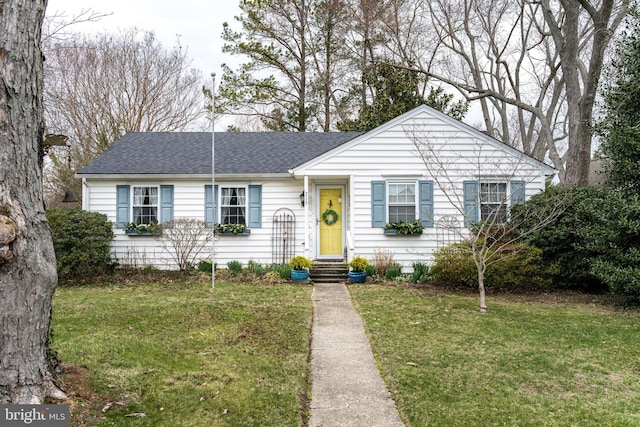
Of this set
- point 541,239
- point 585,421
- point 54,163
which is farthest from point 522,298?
point 54,163

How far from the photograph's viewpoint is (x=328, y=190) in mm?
11922

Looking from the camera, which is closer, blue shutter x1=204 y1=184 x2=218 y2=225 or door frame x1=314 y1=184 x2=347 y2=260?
blue shutter x1=204 y1=184 x2=218 y2=225

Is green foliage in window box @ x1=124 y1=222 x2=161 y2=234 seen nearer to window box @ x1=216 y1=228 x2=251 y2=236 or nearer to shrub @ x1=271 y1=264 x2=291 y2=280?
window box @ x1=216 y1=228 x2=251 y2=236

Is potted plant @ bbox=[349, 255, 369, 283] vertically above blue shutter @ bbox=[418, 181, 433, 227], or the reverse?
blue shutter @ bbox=[418, 181, 433, 227]

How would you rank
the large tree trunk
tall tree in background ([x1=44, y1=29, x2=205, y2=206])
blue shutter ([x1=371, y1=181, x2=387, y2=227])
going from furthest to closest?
tall tree in background ([x1=44, y1=29, x2=205, y2=206]), blue shutter ([x1=371, y1=181, x2=387, y2=227]), the large tree trunk

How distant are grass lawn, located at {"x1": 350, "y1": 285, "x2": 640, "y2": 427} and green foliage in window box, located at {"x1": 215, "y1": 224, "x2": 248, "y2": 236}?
4645mm

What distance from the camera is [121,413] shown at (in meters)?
3.31

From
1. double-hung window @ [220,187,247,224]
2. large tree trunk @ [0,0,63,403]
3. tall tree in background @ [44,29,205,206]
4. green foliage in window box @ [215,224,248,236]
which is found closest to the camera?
large tree trunk @ [0,0,63,403]

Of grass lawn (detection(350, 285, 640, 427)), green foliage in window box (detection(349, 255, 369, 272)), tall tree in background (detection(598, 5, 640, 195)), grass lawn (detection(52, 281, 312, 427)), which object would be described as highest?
tall tree in background (detection(598, 5, 640, 195))

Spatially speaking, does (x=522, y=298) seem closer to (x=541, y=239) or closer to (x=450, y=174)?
(x=541, y=239)

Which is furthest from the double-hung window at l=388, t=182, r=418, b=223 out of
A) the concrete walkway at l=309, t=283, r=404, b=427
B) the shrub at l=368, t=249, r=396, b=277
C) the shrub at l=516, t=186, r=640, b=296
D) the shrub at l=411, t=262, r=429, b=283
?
the concrete walkway at l=309, t=283, r=404, b=427

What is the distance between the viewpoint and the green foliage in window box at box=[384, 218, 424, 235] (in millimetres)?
10883

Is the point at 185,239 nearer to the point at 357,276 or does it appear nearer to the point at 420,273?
the point at 357,276

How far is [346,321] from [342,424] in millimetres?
3345
